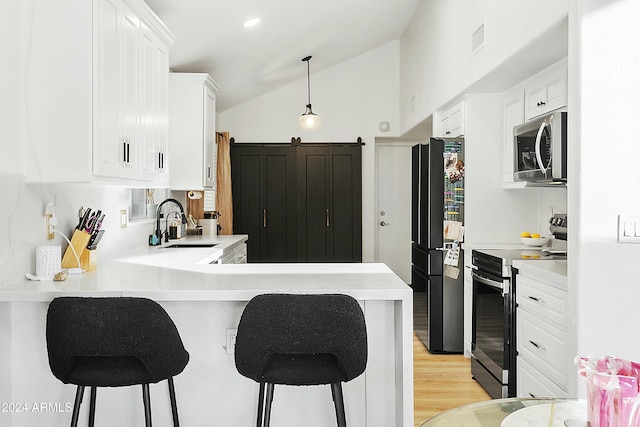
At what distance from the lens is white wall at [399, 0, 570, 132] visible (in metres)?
2.99

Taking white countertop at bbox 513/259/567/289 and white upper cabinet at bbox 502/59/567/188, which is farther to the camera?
white upper cabinet at bbox 502/59/567/188

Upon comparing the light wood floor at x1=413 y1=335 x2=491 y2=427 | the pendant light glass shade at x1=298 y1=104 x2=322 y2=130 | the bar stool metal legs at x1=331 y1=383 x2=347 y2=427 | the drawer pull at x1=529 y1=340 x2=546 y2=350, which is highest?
the pendant light glass shade at x1=298 y1=104 x2=322 y2=130

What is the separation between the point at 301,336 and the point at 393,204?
579 cm

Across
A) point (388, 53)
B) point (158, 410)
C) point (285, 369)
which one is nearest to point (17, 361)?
point (158, 410)

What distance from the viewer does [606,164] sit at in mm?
2295

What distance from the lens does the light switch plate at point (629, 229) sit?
88.8 inches

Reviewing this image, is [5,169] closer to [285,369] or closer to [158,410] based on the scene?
[158,410]

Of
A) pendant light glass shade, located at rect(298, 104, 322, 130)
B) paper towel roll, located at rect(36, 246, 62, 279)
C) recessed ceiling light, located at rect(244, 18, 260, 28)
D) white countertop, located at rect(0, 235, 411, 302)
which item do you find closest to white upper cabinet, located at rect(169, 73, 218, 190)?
recessed ceiling light, located at rect(244, 18, 260, 28)

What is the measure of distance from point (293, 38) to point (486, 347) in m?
3.48

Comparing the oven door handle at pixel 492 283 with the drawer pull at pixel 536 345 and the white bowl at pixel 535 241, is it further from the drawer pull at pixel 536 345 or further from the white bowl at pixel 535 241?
the white bowl at pixel 535 241

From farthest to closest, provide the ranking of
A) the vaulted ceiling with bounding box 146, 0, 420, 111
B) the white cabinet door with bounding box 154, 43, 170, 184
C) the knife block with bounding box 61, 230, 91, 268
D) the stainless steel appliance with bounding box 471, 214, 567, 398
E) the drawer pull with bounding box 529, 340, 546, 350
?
the vaulted ceiling with bounding box 146, 0, 420, 111, the white cabinet door with bounding box 154, 43, 170, 184, the stainless steel appliance with bounding box 471, 214, 567, 398, the drawer pull with bounding box 529, 340, 546, 350, the knife block with bounding box 61, 230, 91, 268

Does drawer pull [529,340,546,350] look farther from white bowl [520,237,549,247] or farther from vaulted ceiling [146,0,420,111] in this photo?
vaulted ceiling [146,0,420,111]

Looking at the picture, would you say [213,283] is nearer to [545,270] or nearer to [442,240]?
[545,270]

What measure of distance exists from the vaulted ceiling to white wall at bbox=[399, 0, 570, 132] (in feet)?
1.44
